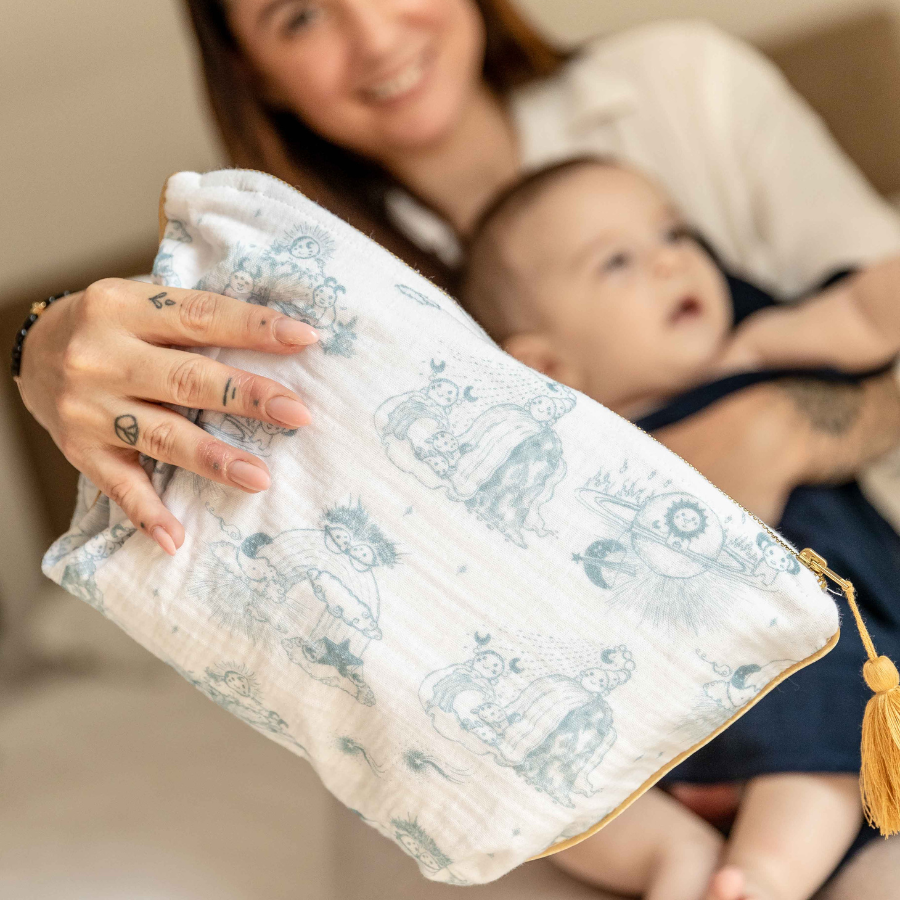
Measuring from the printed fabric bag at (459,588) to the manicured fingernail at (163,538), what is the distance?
0.04 feet

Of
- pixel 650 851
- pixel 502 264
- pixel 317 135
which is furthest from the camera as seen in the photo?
pixel 317 135

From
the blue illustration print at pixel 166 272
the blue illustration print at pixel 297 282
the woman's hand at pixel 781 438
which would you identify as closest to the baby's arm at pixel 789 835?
the woman's hand at pixel 781 438

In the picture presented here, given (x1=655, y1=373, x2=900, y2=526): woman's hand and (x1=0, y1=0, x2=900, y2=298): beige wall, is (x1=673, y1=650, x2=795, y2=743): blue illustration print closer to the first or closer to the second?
(x1=655, y1=373, x2=900, y2=526): woman's hand

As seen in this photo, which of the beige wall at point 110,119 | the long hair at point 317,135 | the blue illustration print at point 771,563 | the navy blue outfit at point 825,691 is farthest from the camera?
the beige wall at point 110,119

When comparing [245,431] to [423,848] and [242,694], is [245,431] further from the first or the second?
[423,848]

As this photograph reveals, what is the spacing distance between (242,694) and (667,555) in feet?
1.01

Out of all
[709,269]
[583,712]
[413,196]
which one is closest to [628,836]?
[583,712]

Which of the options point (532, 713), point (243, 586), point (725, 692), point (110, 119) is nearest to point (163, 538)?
point (243, 586)

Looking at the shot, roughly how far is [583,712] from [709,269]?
→ 634 millimetres

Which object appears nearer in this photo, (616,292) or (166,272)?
(166,272)

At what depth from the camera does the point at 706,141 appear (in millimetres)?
1138

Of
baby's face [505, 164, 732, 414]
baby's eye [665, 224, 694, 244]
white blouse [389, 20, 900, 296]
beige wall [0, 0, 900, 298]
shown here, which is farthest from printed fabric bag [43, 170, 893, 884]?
beige wall [0, 0, 900, 298]

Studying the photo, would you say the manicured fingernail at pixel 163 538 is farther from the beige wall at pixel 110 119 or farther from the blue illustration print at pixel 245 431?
the beige wall at pixel 110 119

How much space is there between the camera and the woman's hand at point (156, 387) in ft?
1.72
